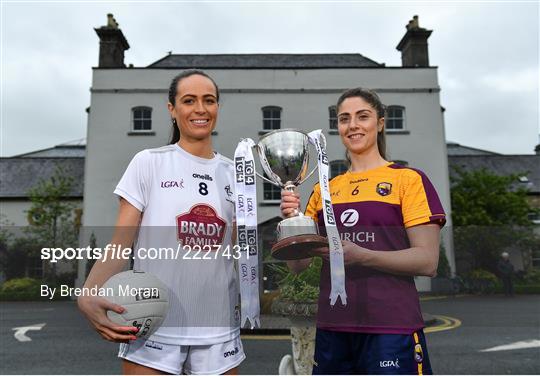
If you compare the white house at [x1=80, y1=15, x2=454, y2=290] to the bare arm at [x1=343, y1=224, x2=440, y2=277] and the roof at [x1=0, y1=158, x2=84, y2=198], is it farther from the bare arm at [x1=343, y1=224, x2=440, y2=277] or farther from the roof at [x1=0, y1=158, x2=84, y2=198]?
the bare arm at [x1=343, y1=224, x2=440, y2=277]

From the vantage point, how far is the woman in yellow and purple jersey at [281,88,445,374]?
2197 millimetres

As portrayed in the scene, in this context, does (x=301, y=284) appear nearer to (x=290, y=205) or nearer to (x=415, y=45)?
(x=290, y=205)

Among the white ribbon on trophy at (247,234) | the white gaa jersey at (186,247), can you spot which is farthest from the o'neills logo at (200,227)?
the white ribbon on trophy at (247,234)

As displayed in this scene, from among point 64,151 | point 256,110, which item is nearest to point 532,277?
point 256,110

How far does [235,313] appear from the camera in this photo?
7.73ft

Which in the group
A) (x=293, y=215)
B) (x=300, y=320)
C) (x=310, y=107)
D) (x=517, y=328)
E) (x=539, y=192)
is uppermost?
(x=310, y=107)

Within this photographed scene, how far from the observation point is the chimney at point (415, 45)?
22431 millimetres

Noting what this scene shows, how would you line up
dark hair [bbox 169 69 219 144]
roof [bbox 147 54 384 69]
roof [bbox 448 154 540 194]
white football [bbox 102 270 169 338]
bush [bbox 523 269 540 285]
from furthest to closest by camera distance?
roof [bbox 448 154 540 194]
roof [bbox 147 54 384 69]
bush [bbox 523 269 540 285]
dark hair [bbox 169 69 219 144]
white football [bbox 102 270 169 338]

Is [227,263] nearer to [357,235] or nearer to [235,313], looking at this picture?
[235,313]

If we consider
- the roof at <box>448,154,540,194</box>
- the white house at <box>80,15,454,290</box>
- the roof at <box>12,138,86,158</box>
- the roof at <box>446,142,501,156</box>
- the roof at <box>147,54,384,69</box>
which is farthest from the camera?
the roof at <box>12,138,86,158</box>

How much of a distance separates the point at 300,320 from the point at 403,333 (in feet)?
3.12

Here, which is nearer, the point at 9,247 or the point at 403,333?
the point at 403,333

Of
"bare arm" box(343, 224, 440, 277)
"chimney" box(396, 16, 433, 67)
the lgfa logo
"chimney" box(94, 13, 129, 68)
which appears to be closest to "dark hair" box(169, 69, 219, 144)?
the lgfa logo

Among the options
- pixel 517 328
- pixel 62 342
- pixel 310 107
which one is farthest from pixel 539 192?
pixel 62 342
